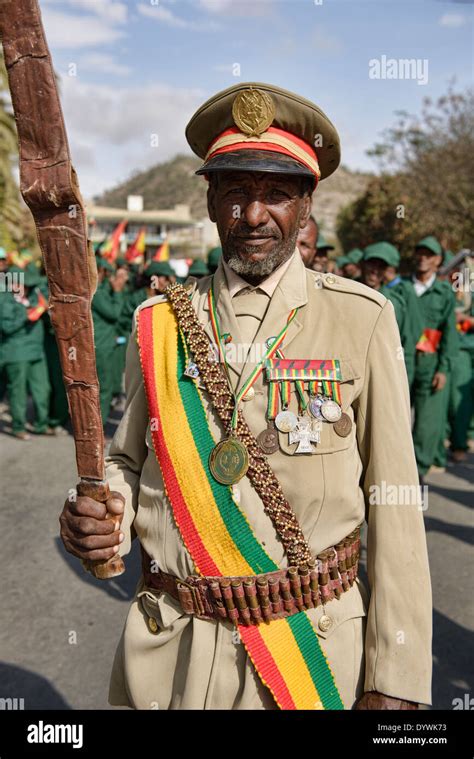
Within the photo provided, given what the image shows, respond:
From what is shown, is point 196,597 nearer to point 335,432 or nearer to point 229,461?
point 229,461

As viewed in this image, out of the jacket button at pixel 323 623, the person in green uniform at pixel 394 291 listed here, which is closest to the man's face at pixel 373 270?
the person in green uniform at pixel 394 291

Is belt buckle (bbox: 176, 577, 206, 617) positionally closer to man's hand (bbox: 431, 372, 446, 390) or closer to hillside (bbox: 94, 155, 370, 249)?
man's hand (bbox: 431, 372, 446, 390)

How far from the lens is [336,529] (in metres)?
1.83

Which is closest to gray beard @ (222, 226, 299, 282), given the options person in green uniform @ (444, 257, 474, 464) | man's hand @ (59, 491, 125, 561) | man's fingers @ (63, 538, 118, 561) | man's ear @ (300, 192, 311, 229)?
man's ear @ (300, 192, 311, 229)

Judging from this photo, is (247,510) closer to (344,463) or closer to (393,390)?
(344,463)

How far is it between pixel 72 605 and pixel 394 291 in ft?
12.6

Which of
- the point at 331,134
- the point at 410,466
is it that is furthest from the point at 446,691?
the point at 331,134

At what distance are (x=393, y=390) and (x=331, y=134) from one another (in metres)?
0.77

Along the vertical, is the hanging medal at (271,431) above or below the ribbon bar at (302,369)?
below

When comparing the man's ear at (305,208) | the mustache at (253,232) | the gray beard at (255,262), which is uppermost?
the man's ear at (305,208)

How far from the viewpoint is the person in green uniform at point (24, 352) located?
8.99 metres

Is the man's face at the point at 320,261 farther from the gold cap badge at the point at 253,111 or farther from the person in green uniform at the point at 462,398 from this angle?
the gold cap badge at the point at 253,111

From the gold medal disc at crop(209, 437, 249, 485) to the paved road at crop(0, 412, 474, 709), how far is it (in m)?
2.26

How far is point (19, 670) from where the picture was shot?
379 cm
